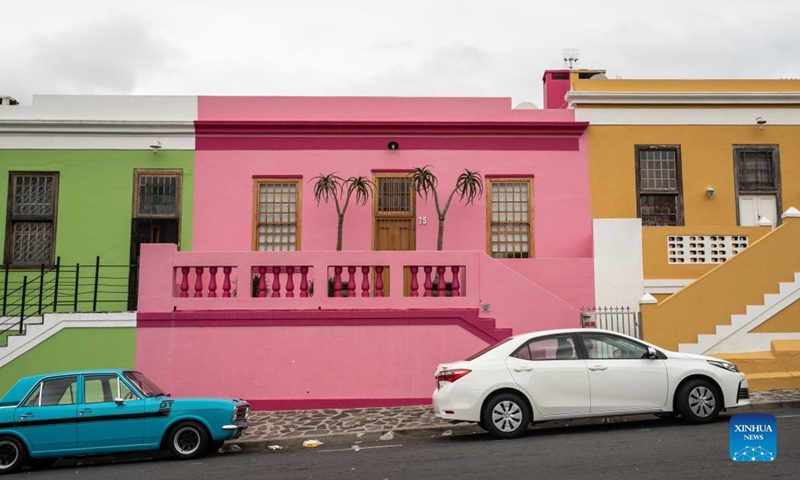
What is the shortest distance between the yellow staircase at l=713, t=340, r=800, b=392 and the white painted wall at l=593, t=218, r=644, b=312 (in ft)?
6.45

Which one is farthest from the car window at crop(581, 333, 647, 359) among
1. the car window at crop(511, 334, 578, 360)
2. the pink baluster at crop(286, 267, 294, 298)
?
the pink baluster at crop(286, 267, 294, 298)

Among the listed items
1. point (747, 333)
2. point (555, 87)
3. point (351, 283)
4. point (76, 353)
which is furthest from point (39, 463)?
point (555, 87)

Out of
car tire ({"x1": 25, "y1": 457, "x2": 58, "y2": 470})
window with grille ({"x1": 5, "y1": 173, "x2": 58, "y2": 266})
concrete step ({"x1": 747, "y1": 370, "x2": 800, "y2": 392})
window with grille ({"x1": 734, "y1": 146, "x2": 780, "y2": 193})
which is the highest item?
window with grille ({"x1": 734, "y1": 146, "x2": 780, "y2": 193})

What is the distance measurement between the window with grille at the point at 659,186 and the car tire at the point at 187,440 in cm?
1040

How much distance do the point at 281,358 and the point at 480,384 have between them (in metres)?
4.28

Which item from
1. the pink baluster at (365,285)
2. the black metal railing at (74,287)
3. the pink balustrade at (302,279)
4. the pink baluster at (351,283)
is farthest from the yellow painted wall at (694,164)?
the black metal railing at (74,287)

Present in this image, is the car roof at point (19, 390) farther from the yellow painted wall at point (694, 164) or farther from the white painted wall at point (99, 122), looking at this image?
the yellow painted wall at point (694, 164)

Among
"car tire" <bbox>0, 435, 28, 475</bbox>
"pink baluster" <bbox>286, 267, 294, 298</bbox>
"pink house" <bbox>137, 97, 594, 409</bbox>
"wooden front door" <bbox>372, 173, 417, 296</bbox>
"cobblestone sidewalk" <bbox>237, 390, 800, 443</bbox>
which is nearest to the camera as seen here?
"car tire" <bbox>0, 435, 28, 475</bbox>

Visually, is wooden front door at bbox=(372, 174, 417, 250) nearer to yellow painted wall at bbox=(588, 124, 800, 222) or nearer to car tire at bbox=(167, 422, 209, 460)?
yellow painted wall at bbox=(588, 124, 800, 222)

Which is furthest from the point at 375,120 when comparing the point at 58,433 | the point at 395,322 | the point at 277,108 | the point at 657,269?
the point at 58,433

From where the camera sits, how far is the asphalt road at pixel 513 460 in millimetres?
8086

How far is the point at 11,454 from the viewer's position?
1007 centimetres

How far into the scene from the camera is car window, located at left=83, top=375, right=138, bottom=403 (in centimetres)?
1030

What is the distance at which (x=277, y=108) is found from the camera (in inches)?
674
